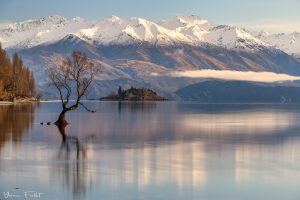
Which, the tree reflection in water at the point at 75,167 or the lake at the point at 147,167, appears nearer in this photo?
the lake at the point at 147,167

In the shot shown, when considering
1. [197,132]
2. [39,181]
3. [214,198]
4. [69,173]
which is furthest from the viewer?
[197,132]

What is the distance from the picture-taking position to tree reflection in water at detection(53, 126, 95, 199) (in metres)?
31.0

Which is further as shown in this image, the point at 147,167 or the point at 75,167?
the point at 147,167

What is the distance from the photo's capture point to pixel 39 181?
32.1 meters

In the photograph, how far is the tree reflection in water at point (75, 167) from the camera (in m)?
31.0

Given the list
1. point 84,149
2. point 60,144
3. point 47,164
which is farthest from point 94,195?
point 60,144

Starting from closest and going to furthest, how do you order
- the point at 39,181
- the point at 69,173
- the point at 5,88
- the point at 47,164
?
1. the point at 39,181
2. the point at 69,173
3. the point at 47,164
4. the point at 5,88

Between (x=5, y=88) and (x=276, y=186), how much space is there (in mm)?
149008

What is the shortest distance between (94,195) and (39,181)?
4.29 metres

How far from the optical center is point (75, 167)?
122 feet

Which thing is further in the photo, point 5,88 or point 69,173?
point 5,88

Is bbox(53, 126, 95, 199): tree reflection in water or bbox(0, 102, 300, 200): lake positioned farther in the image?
bbox(53, 126, 95, 199): tree reflection in water

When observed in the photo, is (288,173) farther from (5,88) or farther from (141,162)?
(5,88)

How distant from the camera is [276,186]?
3247 cm
